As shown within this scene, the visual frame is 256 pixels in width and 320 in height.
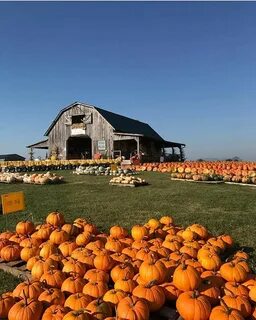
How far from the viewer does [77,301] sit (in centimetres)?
321

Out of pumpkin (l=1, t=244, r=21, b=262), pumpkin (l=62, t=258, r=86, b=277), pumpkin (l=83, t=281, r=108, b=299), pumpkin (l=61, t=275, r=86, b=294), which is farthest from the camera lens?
pumpkin (l=1, t=244, r=21, b=262)

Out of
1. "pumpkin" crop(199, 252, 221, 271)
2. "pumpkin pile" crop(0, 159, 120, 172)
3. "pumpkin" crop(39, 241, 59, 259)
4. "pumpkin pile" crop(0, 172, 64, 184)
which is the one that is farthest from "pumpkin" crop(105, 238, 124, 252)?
"pumpkin pile" crop(0, 159, 120, 172)

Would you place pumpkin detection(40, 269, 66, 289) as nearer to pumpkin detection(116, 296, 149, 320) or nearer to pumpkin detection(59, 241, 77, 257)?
pumpkin detection(59, 241, 77, 257)

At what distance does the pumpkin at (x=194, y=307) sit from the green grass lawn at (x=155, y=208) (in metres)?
2.52

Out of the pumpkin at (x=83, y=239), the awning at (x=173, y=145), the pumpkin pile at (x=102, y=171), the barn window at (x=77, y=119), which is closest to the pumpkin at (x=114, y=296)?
the pumpkin at (x=83, y=239)

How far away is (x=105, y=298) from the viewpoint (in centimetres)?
327

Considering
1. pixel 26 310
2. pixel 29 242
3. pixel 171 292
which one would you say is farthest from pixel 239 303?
pixel 29 242

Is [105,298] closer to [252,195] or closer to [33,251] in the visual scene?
[33,251]

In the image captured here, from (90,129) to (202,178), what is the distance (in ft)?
73.9

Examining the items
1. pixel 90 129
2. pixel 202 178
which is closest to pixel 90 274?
pixel 202 178

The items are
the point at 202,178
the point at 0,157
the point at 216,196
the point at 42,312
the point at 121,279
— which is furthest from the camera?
the point at 0,157

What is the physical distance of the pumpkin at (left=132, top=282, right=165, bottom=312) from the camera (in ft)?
10.6

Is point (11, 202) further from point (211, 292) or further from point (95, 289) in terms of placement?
→ point (211, 292)

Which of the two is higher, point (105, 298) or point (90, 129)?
point (90, 129)
